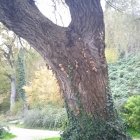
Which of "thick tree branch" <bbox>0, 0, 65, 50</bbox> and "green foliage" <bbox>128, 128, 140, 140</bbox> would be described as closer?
"thick tree branch" <bbox>0, 0, 65, 50</bbox>

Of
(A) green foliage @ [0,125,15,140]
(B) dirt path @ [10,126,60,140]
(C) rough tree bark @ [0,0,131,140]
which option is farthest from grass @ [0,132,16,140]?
(C) rough tree bark @ [0,0,131,140]

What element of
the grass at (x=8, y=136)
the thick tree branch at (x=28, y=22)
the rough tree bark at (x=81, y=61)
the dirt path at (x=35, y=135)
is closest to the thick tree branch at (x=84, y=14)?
the rough tree bark at (x=81, y=61)

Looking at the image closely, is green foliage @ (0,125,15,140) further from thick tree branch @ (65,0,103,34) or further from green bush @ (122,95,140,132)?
thick tree branch @ (65,0,103,34)

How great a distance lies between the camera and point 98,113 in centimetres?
661

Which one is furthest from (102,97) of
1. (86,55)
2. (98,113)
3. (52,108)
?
(52,108)

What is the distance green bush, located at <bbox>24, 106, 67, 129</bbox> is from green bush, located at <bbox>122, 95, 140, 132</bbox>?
177 inches

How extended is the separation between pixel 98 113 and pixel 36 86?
60.0 ft

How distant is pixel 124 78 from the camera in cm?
1975

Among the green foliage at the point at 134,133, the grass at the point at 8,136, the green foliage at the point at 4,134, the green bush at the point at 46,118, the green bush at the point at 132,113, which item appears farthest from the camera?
the green bush at the point at 46,118

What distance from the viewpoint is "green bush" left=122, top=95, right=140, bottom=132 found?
556 inches

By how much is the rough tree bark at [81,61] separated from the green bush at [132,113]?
24.8ft

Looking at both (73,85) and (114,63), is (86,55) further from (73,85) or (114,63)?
(114,63)

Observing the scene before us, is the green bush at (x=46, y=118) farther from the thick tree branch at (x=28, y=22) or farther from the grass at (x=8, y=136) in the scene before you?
the thick tree branch at (x=28, y=22)

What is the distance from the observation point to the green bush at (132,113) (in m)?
14.1
